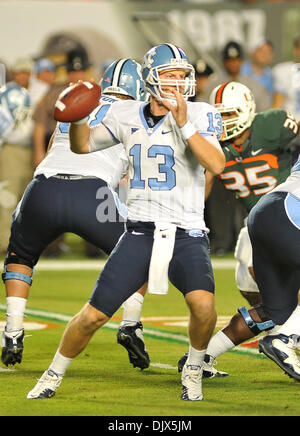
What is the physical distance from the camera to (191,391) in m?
4.69

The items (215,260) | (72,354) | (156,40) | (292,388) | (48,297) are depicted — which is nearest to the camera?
(72,354)

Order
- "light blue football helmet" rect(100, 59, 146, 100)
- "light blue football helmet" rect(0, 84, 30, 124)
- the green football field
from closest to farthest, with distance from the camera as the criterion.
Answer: the green football field
"light blue football helmet" rect(100, 59, 146, 100)
"light blue football helmet" rect(0, 84, 30, 124)

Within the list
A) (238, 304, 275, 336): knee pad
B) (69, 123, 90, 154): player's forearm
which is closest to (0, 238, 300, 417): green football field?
(238, 304, 275, 336): knee pad

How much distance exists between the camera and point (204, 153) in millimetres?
4496

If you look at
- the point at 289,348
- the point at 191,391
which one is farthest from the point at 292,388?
the point at 191,391

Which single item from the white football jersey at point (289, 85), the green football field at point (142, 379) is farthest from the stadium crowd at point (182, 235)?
the white football jersey at point (289, 85)

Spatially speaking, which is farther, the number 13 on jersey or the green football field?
the number 13 on jersey

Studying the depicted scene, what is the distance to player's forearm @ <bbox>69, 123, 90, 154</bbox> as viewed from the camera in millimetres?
4652

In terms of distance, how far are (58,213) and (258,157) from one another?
1.43 meters

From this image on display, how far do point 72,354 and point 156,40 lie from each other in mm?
8490

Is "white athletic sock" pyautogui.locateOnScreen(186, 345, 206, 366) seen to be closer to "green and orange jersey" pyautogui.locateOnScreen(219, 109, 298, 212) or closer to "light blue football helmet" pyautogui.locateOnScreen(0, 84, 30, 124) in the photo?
"green and orange jersey" pyautogui.locateOnScreen(219, 109, 298, 212)

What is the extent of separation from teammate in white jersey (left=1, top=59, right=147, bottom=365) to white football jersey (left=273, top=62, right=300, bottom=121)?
16.2ft

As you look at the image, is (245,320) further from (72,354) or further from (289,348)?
(72,354)

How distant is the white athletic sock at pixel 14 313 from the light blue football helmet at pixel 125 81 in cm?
127
